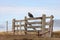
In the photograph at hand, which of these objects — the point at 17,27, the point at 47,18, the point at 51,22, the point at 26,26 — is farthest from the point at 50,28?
the point at 17,27

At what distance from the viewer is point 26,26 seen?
55.4ft

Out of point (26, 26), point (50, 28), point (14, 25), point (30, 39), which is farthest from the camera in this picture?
point (14, 25)

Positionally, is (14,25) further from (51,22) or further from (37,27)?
(51,22)

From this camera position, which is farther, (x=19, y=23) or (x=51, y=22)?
(x=19, y=23)

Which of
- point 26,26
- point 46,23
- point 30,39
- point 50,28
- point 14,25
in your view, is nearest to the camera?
point 30,39

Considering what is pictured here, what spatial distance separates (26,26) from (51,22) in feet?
8.07

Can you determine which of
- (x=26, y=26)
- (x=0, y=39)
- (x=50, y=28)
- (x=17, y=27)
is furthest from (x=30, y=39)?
(x=17, y=27)

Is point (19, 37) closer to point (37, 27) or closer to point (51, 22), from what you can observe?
point (51, 22)

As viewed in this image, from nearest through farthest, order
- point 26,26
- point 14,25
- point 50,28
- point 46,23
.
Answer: point 50,28, point 46,23, point 26,26, point 14,25

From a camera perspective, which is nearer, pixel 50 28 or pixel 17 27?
pixel 50 28

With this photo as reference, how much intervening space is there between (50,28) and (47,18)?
69.3 inches

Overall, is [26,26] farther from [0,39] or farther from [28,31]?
[0,39]

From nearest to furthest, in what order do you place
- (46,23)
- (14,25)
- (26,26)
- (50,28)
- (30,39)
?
1. (30,39)
2. (50,28)
3. (46,23)
4. (26,26)
5. (14,25)

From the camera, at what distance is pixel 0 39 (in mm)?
10031
